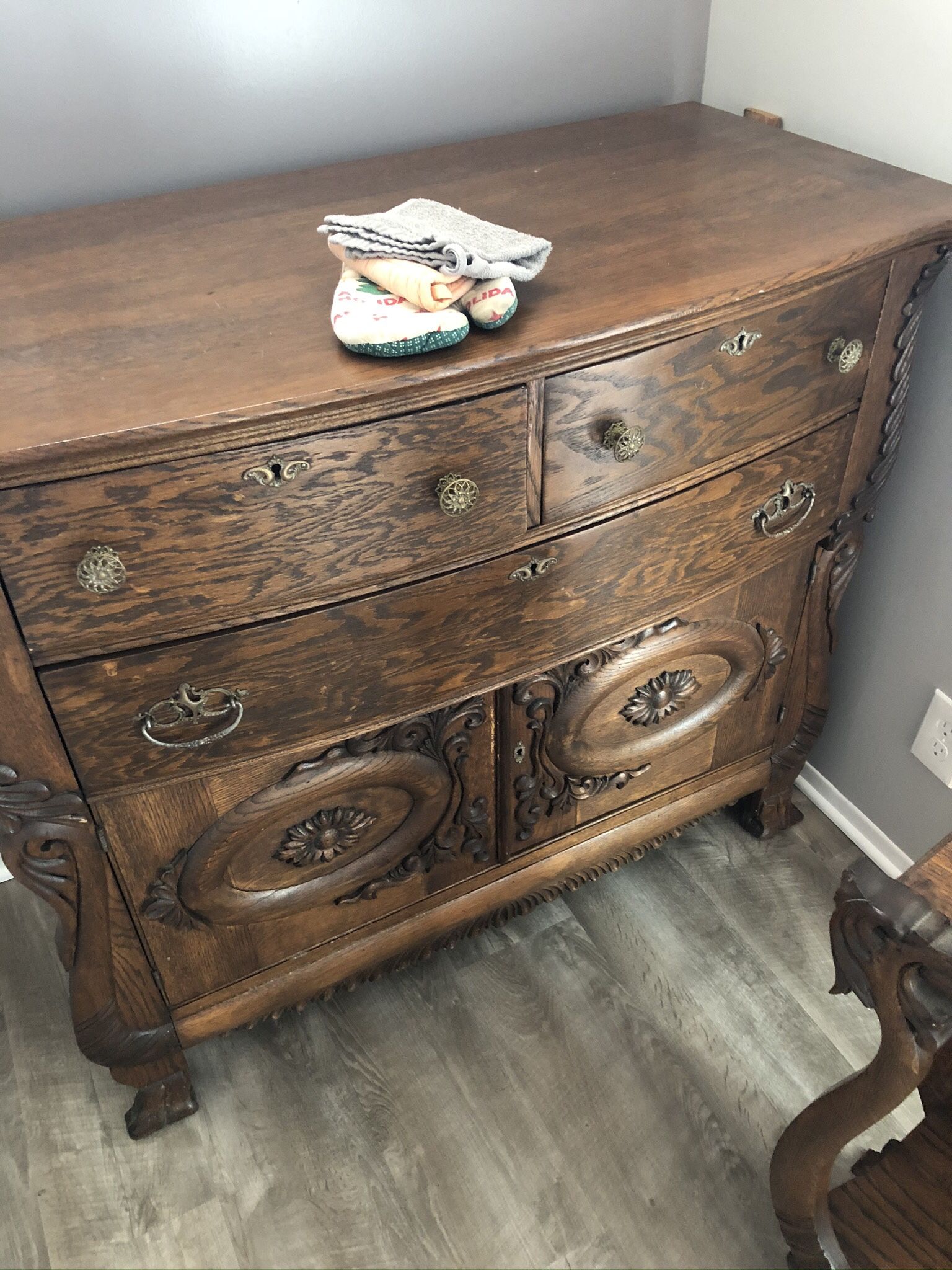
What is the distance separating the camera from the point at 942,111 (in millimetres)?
1033

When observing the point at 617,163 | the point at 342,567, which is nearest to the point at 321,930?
the point at 342,567

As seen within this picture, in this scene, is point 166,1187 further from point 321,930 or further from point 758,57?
point 758,57

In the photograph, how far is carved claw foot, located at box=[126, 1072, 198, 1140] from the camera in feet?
3.80

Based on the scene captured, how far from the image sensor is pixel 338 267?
2.83ft

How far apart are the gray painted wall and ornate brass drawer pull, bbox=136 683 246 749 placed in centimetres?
61

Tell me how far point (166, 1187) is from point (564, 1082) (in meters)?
0.49

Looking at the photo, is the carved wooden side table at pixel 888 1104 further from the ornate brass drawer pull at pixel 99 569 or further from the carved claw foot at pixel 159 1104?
the carved claw foot at pixel 159 1104

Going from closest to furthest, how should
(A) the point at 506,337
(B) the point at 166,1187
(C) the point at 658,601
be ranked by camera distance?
(A) the point at 506,337 → (C) the point at 658,601 → (B) the point at 166,1187

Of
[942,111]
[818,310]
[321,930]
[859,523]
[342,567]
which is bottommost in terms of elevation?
[321,930]

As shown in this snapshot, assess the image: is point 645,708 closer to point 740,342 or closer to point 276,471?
point 740,342

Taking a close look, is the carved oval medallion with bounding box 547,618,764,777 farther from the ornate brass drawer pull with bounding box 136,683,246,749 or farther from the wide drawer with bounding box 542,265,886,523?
the ornate brass drawer pull with bounding box 136,683,246,749

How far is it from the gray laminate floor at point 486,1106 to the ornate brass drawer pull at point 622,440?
2.61ft

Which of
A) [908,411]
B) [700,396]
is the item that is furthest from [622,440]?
[908,411]

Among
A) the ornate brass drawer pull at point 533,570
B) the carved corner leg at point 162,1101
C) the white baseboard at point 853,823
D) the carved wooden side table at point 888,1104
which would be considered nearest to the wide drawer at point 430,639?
the ornate brass drawer pull at point 533,570
